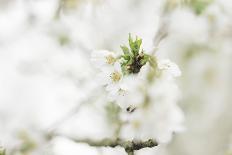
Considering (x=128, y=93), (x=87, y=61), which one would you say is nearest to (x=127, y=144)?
(x=128, y=93)


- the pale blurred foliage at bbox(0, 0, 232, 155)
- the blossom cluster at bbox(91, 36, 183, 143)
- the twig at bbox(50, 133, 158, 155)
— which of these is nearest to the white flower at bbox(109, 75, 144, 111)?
the blossom cluster at bbox(91, 36, 183, 143)

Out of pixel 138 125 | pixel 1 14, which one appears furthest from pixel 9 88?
pixel 138 125

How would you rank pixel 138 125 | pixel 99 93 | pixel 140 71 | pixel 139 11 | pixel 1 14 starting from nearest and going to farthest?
pixel 140 71
pixel 138 125
pixel 99 93
pixel 139 11
pixel 1 14

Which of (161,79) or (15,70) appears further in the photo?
(15,70)

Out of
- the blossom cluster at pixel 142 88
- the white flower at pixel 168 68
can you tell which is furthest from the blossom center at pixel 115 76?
the white flower at pixel 168 68

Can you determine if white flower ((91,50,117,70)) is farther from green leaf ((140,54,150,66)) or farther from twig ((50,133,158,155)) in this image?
twig ((50,133,158,155))

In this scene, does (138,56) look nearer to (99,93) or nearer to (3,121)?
(99,93)

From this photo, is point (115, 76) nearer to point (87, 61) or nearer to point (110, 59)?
point (110, 59)

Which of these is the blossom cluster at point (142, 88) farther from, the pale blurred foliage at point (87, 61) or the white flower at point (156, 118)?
the pale blurred foliage at point (87, 61)
